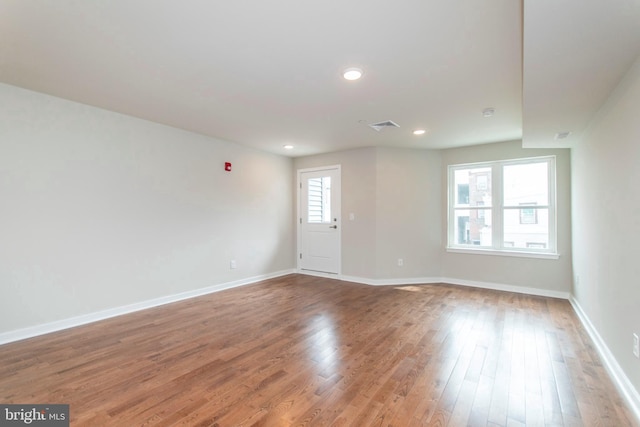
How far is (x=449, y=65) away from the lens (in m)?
2.38

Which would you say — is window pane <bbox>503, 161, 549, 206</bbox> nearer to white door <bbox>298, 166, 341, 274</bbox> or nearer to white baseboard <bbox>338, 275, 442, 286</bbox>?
white baseboard <bbox>338, 275, 442, 286</bbox>

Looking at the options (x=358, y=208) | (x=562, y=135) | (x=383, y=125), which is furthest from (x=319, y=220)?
(x=562, y=135)

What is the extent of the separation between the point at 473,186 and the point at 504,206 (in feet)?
1.90

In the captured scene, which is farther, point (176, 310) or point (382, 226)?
point (382, 226)

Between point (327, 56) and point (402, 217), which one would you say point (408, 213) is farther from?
point (327, 56)

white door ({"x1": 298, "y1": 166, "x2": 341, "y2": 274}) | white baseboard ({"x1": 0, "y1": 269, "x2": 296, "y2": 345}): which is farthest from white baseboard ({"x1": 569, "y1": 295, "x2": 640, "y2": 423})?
white baseboard ({"x1": 0, "y1": 269, "x2": 296, "y2": 345})

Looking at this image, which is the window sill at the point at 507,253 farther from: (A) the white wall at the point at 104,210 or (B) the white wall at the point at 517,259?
(A) the white wall at the point at 104,210

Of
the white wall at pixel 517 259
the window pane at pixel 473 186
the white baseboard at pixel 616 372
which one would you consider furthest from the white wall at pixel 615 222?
the window pane at pixel 473 186

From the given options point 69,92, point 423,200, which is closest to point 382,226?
point 423,200

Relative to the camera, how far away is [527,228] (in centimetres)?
470

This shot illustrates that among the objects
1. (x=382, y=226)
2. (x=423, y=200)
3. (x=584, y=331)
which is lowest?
(x=584, y=331)

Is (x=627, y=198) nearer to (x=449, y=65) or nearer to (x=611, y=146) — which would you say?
(x=611, y=146)

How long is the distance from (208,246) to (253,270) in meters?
1.04

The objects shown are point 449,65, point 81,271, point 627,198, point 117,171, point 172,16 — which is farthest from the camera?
point 117,171
